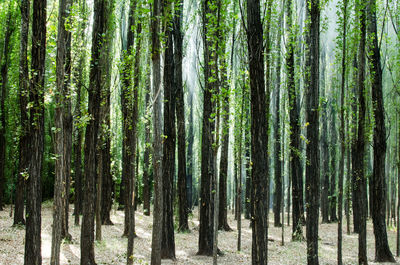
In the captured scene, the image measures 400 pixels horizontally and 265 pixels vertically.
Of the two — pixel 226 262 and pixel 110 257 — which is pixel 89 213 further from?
pixel 226 262

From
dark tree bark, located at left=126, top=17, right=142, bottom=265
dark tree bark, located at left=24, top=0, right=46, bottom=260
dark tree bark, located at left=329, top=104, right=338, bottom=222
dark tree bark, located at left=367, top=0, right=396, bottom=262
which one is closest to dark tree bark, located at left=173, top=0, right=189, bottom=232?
dark tree bark, located at left=126, top=17, right=142, bottom=265

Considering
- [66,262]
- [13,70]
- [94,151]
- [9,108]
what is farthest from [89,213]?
[9,108]

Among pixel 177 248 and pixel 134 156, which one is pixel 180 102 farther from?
pixel 177 248

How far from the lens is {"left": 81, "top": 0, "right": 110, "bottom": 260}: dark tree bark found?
780 cm

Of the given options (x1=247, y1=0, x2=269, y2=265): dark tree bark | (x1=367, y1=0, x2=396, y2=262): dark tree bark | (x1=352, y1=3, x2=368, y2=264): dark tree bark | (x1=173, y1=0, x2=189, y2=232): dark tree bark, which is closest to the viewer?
(x1=247, y1=0, x2=269, y2=265): dark tree bark

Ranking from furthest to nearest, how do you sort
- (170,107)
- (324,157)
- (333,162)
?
1. (333,162)
2. (324,157)
3. (170,107)

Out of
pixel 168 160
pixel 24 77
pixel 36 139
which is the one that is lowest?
pixel 168 160

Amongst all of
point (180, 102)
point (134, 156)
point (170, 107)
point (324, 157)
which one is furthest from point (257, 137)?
point (324, 157)

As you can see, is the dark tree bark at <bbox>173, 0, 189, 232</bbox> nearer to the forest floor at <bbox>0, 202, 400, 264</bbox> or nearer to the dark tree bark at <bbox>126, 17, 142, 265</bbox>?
the forest floor at <bbox>0, 202, 400, 264</bbox>

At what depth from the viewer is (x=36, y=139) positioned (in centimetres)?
662

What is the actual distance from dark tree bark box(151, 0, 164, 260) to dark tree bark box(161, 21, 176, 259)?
3.54 metres

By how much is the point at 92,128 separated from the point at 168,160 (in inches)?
103

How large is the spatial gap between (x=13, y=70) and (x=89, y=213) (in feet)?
39.6

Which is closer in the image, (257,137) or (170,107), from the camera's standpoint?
(257,137)
